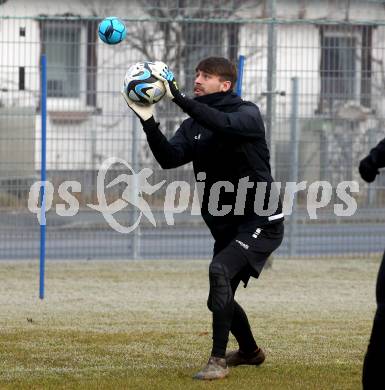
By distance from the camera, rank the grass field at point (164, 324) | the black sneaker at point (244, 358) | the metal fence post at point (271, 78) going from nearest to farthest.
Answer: the grass field at point (164, 324) → the black sneaker at point (244, 358) → the metal fence post at point (271, 78)

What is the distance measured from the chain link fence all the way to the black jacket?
6140 millimetres

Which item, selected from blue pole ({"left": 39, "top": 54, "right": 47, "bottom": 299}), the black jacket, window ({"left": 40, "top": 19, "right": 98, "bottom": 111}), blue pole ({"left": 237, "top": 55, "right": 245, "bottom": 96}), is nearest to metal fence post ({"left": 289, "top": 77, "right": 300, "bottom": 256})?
→ blue pole ({"left": 237, "top": 55, "right": 245, "bottom": 96})

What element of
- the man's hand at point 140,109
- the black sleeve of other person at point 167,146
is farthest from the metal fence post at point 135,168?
the man's hand at point 140,109

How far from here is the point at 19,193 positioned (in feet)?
46.1

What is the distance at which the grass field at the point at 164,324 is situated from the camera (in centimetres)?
727

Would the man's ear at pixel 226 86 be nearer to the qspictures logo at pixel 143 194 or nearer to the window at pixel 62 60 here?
the qspictures logo at pixel 143 194

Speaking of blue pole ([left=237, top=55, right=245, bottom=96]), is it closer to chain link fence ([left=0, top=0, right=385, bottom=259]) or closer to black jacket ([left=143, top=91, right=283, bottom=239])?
chain link fence ([left=0, top=0, right=385, bottom=259])

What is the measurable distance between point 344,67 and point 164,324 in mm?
6133

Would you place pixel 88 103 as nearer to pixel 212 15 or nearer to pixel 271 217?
pixel 212 15

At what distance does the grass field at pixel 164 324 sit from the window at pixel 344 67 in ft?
7.31

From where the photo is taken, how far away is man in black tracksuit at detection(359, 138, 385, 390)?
5.98m

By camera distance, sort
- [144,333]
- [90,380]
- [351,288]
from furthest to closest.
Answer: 1. [351,288]
2. [144,333]
3. [90,380]

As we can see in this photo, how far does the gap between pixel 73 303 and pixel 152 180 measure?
3.47 meters

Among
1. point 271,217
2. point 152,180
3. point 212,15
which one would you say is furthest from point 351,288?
point 212,15
